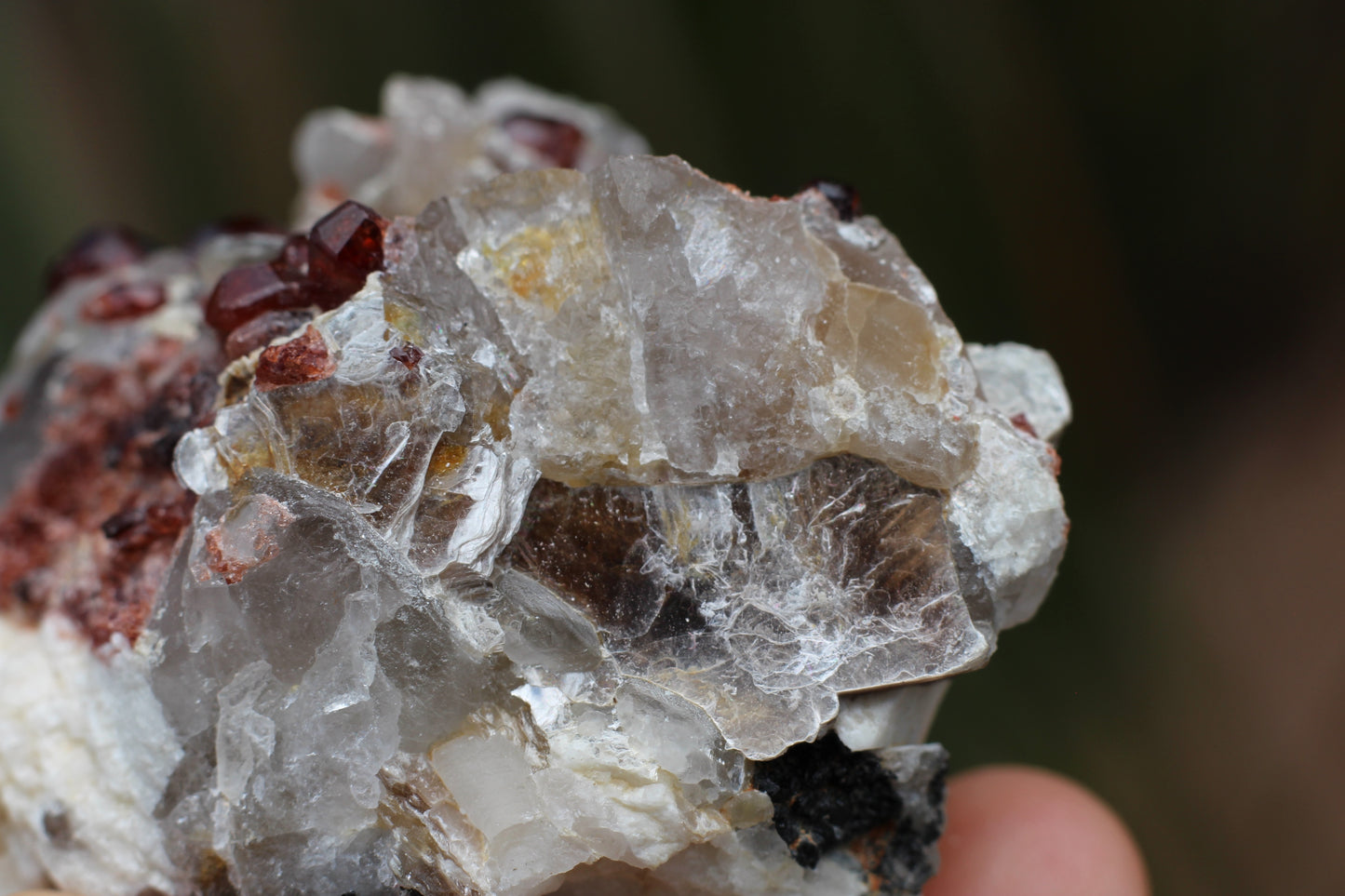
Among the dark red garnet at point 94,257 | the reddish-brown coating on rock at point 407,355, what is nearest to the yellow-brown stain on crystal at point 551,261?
the reddish-brown coating on rock at point 407,355

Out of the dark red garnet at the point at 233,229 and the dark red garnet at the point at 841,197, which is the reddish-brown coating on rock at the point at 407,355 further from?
the dark red garnet at the point at 233,229

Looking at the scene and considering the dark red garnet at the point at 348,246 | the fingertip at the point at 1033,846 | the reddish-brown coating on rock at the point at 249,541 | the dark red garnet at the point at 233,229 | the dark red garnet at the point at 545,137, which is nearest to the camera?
the reddish-brown coating on rock at the point at 249,541

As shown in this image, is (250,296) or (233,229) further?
(233,229)

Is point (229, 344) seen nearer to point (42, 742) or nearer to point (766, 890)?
point (42, 742)

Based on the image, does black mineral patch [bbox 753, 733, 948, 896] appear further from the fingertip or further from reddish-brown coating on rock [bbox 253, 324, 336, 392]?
reddish-brown coating on rock [bbox 253, 324, 336, 392]

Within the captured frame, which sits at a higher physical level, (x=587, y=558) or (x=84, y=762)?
(x=587, y=558)

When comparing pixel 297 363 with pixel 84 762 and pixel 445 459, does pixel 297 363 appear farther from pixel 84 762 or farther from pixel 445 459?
pixel 84 762

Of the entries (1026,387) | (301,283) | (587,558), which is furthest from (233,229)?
(1026,387)
